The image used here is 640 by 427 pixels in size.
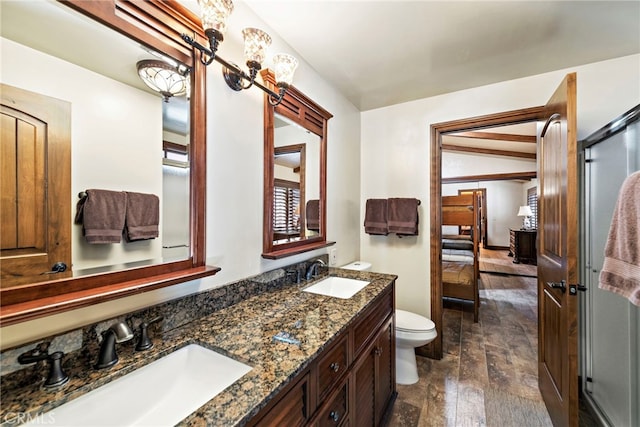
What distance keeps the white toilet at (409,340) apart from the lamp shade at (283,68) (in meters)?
1.84

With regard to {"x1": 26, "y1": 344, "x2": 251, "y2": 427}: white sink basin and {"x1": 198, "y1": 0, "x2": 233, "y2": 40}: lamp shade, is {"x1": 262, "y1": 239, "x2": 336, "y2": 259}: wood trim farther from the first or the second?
{"x1": 198, "y1": 0, "x2": 233, "y2": 40}: lamp shade

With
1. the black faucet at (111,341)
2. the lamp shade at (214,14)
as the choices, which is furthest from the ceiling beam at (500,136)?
the black faucet at (111,341)

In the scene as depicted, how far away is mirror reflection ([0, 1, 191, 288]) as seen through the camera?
2.31 ft

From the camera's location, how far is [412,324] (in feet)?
6.64

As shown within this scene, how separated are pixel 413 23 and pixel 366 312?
1.59 metres

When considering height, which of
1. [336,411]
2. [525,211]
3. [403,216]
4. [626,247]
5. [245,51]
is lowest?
[336,411]

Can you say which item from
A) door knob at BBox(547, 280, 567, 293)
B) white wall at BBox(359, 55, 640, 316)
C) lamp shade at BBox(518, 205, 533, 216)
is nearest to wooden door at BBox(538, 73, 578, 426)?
door knob at BBox(547, 280, 567, 293)

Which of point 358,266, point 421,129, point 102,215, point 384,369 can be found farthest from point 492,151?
point 102,215

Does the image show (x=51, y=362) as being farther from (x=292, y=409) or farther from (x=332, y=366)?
(x=332, y=366)

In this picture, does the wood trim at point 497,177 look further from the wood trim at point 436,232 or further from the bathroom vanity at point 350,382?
the bathroom vanity at point 350,382

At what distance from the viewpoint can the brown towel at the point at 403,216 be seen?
2336 mm

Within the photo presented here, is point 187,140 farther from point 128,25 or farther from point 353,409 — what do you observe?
point 353,409

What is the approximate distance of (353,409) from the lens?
3.80 ft

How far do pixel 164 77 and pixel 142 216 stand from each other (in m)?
0.54
